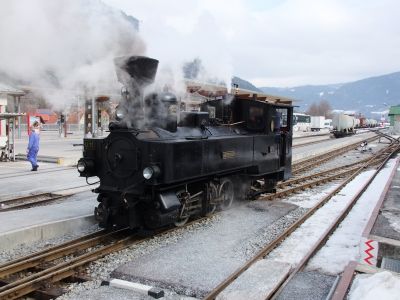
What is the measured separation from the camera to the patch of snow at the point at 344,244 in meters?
6.18

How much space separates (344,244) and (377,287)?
97.6 inches

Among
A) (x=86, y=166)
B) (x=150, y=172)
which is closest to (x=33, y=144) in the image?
(x=86, y=166)

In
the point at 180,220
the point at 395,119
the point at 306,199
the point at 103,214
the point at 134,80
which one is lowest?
the point at 306,199

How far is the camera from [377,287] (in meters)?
4.76

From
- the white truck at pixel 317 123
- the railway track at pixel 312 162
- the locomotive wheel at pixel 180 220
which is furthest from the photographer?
the white truck at pixel 317 123

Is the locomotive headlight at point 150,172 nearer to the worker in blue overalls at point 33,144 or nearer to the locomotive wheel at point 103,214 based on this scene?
the locomotive wheel at point 103,214

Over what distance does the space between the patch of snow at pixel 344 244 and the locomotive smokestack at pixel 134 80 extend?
3621 mm

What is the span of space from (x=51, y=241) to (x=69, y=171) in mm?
8594

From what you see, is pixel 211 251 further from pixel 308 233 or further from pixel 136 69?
pixel 136 69

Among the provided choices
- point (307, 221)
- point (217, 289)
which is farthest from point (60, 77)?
point (307, 221)

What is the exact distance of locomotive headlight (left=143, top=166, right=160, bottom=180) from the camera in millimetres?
6855

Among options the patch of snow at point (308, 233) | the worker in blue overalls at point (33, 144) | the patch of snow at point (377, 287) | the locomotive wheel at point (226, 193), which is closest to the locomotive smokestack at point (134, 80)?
the locomotive wheel at point (226, 193)

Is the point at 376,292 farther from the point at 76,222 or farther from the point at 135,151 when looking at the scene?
the point at 76,222

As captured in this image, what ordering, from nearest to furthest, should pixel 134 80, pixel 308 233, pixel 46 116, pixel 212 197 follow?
pixel 134 80
pixel 308 233
pixel 212 197
pixel 46 116
